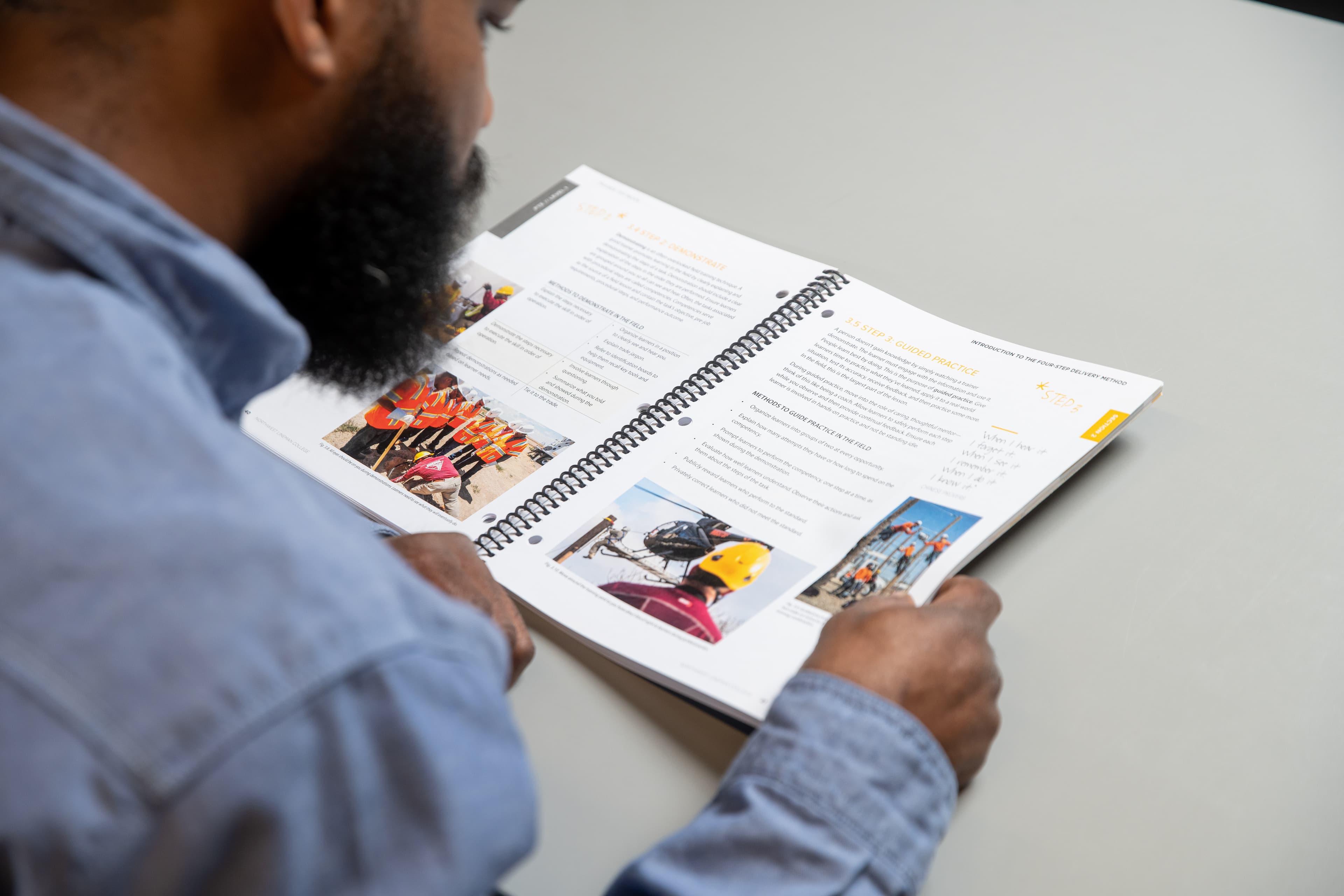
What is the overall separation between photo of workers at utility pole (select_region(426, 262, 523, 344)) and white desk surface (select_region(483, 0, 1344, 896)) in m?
0.12

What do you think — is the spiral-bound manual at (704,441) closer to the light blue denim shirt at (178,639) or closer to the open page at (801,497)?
the open page at (801,497)

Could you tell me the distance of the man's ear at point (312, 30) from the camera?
0.51 m

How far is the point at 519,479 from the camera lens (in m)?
0.74

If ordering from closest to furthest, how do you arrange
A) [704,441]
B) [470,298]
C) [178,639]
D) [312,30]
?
[178,639] → [312,30] → [704,441] → [470,298]

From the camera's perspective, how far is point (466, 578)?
0.66 meters

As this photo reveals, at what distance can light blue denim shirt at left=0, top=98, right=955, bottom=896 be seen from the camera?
35cm

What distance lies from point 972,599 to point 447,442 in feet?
1.26

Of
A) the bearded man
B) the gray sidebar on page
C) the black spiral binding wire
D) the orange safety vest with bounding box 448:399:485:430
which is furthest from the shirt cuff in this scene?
the gray sidebar on page

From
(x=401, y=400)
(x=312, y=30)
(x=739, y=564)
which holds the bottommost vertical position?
(x=401, y=400)

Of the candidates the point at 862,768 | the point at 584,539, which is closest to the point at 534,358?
the point at 584,539

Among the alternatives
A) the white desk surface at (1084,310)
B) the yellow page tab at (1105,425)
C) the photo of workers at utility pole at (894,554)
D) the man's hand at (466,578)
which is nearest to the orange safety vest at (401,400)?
the man's hand at (466,578)

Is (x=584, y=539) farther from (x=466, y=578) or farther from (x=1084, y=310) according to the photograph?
(x=1084, y=310)

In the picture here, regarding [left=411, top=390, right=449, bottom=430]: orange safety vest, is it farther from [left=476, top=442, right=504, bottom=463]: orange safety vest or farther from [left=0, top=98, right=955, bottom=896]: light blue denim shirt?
[left=0, top=98, right=955, bottom=896]: light blue denim shirt

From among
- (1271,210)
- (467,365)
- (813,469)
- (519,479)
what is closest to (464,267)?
(467,365)
